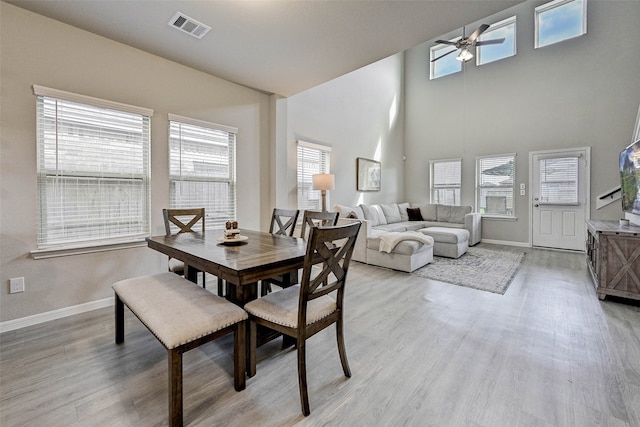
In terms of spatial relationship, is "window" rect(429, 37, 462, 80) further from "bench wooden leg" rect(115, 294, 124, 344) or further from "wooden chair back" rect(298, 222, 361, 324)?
"bench wooden leg" rect(115, 294, 124, 344)

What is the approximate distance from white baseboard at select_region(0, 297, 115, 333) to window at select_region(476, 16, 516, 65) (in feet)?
26.9

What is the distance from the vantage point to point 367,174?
20.8 ft

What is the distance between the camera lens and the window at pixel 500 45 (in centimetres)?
596

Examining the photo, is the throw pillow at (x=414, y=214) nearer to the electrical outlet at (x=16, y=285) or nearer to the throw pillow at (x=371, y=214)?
the throw pillow at (x=371, y=214)

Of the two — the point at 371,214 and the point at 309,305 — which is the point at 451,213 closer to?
the point at 371,214

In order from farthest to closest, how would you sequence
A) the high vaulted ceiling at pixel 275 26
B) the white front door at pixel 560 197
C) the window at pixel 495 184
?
1. the window at pixel 495 184
2. the white front door at pixel 560 197
3. the high vaulted ceiling at pixel 275 26

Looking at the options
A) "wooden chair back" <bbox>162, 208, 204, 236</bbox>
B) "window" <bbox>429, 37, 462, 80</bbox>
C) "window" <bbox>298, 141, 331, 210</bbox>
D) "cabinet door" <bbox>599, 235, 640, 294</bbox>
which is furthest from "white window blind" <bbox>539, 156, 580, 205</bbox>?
"wooden chair back" <bbox>162, 208, 204, 236</bbox>

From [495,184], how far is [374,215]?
9.96ft

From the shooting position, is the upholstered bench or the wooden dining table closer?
the upholstered bench

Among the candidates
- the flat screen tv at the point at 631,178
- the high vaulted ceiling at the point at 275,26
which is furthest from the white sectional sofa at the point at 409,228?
the high vaulted ceiling at the point at 275,26

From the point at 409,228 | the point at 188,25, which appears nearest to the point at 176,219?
the point at 188,25

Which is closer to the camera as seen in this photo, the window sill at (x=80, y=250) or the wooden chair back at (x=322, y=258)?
the wooden chair back at (x=322, y=258)

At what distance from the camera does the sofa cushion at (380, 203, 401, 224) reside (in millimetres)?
6213

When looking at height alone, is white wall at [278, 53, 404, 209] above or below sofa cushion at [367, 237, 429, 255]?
above
